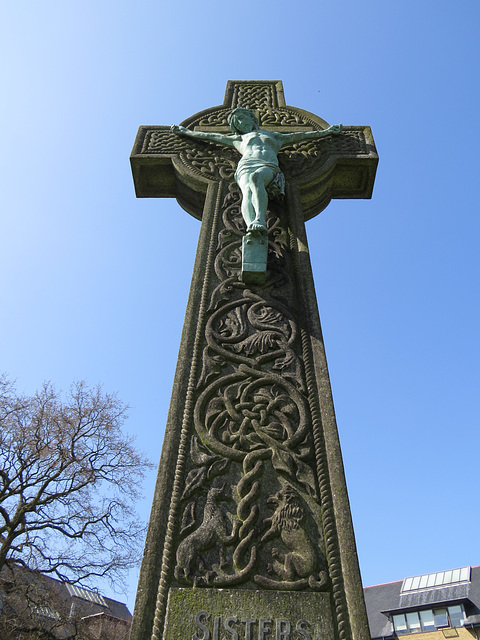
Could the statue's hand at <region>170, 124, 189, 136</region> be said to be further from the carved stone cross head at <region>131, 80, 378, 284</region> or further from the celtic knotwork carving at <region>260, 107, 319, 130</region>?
the celtic knotwork carving at <region>260, 107, 319, 130</region>

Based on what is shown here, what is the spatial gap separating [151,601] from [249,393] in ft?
4.44

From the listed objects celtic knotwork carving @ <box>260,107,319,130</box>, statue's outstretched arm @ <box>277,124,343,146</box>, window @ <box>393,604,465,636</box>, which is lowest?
statue's outstretched arm @ <box>277,124,343,146</box>

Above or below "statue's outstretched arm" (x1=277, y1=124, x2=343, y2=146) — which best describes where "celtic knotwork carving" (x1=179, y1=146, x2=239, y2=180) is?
below

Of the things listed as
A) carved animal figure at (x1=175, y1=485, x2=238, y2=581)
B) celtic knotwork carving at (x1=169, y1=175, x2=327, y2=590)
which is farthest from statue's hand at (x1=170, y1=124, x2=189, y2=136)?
carved animal figure at (x1=175, y1=485, x2=238, y2=581)

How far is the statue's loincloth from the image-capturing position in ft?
15.2

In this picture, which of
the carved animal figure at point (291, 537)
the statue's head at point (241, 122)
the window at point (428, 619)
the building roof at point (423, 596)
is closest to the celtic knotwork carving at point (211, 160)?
the statue's head at point (241, 122)

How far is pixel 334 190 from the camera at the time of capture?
556 centimetres

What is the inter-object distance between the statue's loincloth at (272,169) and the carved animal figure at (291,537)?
2772 mm

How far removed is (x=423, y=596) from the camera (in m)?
25.1

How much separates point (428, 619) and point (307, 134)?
84.9ft

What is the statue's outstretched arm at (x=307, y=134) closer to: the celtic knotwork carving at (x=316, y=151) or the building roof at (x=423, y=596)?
the celtic knotwork carving at (x=316, y=151)

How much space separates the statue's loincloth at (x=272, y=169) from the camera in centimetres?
462

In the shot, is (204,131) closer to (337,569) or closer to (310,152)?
(310,152)

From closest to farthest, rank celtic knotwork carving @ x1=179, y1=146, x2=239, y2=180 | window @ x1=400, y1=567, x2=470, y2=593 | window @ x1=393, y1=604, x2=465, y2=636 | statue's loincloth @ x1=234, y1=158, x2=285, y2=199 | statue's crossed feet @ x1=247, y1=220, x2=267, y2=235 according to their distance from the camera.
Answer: statue's crossed feet @ x1=247, y1=220, x2=267, y2=235, statue's loincloth @ x1=234, y1=158, x2=285, y2=199, celtic knotwork carving @ x1=179, y1=146, x2=239, y2=180, window @ x1=393, y1=604, x2=465, y2=636, window @ x1=400, y1=567, x2=470, y2=593
